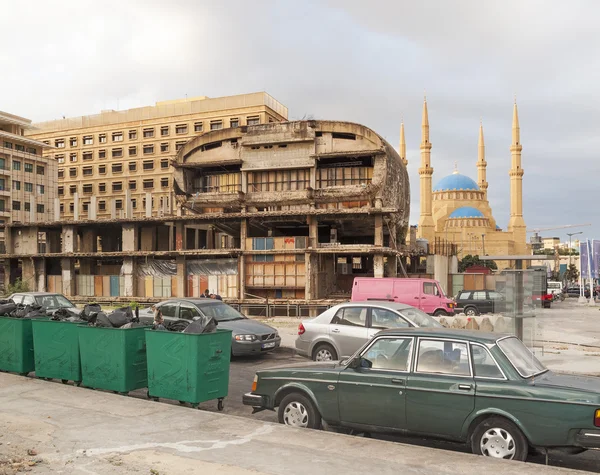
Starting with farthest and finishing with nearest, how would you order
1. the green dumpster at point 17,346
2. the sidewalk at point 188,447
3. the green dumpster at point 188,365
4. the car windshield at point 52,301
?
the car windshield at point 52,301
the green dumpster at point 17,346
the green dumpster at point 188,365
the sidewalk at point 188,447

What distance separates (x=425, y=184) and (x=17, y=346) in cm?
8680

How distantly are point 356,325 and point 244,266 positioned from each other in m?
25.3

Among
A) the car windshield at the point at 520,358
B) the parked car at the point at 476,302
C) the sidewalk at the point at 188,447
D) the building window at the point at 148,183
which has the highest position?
the building window at the point at 148,183

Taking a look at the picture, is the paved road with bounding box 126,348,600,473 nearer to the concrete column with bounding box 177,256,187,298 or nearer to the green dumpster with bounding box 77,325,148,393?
the green dumpster with bounding box 77,325,148,393

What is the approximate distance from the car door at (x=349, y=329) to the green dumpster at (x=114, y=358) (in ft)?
14.9

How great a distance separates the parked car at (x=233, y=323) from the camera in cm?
1419

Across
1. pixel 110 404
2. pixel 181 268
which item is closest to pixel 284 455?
pixel 110 404

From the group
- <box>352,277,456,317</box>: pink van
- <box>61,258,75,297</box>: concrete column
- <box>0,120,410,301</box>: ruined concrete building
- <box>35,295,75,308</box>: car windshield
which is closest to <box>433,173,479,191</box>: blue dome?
<box>0,120,410,301</box>: ruined concrete building

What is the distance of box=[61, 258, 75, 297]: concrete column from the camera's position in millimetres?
43041

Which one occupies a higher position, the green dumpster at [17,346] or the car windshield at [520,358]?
the car windshield at [520,358]

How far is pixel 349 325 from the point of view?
12703mm

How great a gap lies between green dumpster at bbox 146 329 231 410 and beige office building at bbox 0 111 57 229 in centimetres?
6898

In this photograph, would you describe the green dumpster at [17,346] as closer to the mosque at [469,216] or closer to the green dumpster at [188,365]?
the green dumpster at [188,365]

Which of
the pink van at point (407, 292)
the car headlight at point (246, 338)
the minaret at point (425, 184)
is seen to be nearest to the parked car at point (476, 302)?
the pink van at point (407, 292)
